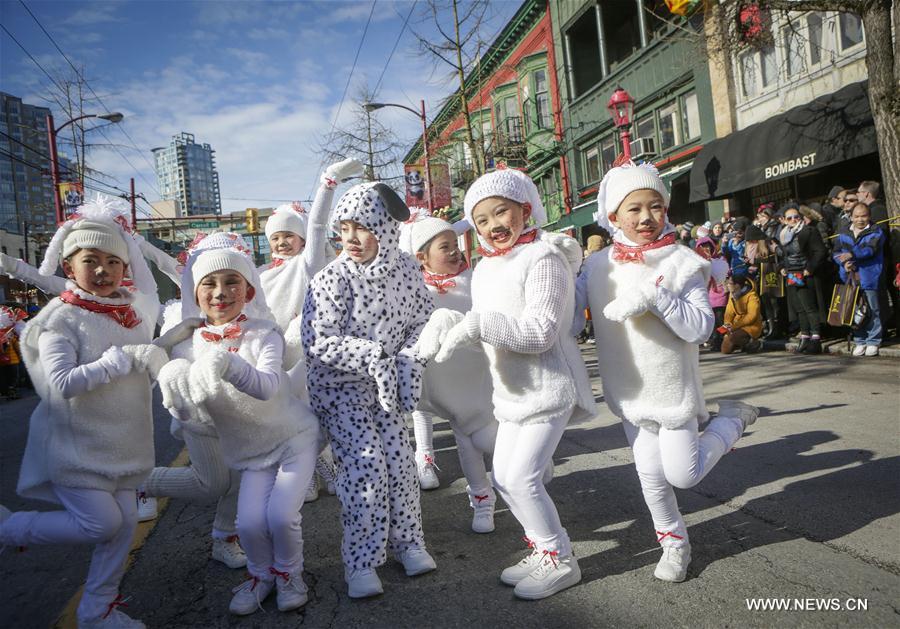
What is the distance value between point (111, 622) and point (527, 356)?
7.16ft

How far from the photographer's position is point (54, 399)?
2.85 meters

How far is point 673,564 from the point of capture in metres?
2.77

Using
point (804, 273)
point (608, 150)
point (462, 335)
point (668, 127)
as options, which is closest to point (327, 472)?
point (462, 335)

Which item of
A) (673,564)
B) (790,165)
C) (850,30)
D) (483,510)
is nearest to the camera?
(673,564)

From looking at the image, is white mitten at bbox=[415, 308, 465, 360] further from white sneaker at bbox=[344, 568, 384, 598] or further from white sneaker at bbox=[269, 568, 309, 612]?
white sneaker at bbox=[269, 568, 309, 612]

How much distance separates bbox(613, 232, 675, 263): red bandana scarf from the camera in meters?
2.93

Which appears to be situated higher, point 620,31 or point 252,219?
point 620,31

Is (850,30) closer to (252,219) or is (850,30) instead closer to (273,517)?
(273,517)

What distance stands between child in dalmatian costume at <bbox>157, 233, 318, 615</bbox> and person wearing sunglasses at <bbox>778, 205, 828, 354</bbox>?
797 centimetres

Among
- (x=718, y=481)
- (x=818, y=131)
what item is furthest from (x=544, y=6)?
(x=718, y=481)

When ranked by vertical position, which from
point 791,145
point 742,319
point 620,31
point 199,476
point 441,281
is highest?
point 620,31

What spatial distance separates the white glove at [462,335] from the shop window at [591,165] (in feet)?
68.2

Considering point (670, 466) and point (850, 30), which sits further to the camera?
point (850, 30)

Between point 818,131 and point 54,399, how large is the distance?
12305 millimetres
